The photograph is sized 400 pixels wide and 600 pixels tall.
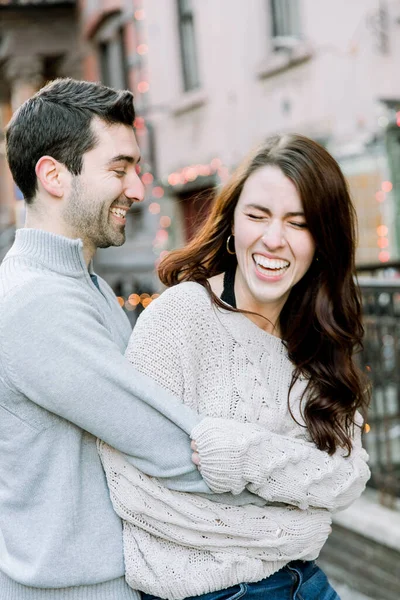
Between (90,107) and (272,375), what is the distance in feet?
2.95

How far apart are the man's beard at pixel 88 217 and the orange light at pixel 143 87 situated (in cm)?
1083

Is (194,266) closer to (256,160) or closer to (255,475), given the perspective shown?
(256,160)

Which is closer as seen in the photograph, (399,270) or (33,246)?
(33,246)

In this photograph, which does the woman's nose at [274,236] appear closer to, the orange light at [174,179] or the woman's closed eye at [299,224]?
the woman's closed eye at [299,224]

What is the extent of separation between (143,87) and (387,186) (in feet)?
20.3

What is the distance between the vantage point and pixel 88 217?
2.16 m

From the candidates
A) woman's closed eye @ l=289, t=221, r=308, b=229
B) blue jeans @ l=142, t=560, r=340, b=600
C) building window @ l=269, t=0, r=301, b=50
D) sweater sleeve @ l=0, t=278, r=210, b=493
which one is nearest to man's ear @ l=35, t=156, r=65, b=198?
sweater sleeve @ l=0, t=278, r=210, b=493

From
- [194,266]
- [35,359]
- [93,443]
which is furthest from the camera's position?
[194,266]

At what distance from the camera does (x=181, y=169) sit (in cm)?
1192

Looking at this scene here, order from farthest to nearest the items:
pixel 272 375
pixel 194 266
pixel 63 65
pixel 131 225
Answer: pixel 63 65 < pixel 131 225 < pixel 194 266 < pixel 272 375

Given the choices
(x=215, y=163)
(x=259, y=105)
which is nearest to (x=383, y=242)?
(x=259, y=105)

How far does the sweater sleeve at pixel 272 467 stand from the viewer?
6.36 ft

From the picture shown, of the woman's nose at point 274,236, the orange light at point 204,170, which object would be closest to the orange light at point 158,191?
the orange light at point 204,170

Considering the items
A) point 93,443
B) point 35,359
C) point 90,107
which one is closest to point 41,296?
point 35,359
